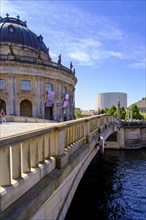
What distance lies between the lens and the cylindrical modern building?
Result: 14566 centimetres

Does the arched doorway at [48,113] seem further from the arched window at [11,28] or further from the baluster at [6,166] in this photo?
the baluster at [6,166]

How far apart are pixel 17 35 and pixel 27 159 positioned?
41.6 meters

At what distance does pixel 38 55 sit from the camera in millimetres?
37656

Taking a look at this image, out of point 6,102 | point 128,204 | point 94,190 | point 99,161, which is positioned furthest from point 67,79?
point 128,204

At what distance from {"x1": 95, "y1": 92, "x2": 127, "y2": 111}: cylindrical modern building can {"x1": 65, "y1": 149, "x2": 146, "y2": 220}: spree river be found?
123m

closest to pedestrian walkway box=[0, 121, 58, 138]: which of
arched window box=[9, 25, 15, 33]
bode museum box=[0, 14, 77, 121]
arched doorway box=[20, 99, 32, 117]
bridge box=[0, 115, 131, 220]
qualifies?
bridge box=[0, 115, 131, 220]

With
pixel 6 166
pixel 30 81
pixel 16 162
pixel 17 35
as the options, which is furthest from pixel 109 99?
pixel 6 166

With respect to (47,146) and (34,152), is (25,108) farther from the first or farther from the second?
(34,152)

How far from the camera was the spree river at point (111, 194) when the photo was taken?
478 inches

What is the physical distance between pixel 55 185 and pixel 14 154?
5.00 feet

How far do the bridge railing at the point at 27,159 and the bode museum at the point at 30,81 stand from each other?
2882 cm

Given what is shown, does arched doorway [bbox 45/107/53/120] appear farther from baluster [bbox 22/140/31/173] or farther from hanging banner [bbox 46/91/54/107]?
baluster [bbox 22/140/31/173]

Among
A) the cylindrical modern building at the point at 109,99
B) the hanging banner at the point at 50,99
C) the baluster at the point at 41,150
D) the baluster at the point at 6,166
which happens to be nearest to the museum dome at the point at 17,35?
the hanging banner at the point at 50,99

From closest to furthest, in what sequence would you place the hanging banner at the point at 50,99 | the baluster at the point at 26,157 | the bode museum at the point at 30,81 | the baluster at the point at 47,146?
the baluster at the point at 26,157 → the baluster at the point at 47,146 → the bode museum at the point at 30,81 → the hanging banner at the point at 50,99
